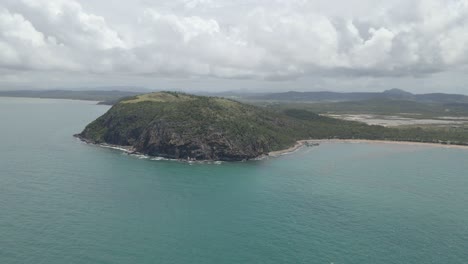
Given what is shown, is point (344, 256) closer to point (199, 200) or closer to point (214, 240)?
point (214, 240)

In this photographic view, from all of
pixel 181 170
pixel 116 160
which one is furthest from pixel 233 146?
pixel 116 160

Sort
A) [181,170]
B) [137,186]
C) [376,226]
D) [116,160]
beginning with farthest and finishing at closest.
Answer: [116,160], [181,170], [137,186], [376,226]

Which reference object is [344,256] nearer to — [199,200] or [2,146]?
[199,200]

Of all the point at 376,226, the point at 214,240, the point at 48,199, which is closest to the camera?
the point at 214,240

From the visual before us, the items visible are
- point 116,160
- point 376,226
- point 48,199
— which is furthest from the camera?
point 116,160

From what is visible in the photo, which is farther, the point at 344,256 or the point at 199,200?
the point at 199,200

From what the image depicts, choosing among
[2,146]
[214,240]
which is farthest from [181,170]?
[2,146]
